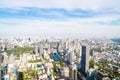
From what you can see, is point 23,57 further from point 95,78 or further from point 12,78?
point 95,78

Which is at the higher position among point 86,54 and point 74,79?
point 86,54

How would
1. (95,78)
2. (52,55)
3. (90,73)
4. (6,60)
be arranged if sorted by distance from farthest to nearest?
(52,55) → (6,60) → (90,73) → (95,78)

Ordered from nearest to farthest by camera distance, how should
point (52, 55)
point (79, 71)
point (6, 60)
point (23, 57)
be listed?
point (79, 71) < point (6, 60) < point (23, 57) < point (52, 55)

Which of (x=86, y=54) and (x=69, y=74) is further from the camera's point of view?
(x=86, y=54)

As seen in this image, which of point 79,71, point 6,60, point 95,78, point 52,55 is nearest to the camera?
point 95,78

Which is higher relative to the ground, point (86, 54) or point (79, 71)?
point (86, 54)

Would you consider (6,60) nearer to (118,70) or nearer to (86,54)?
(86,54)

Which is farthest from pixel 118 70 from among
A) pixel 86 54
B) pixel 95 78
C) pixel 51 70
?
pixel 51 70

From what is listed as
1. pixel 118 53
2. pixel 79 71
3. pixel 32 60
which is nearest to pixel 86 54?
pixel 79 71

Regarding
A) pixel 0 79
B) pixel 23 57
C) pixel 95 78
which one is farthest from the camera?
pixel 23 57
